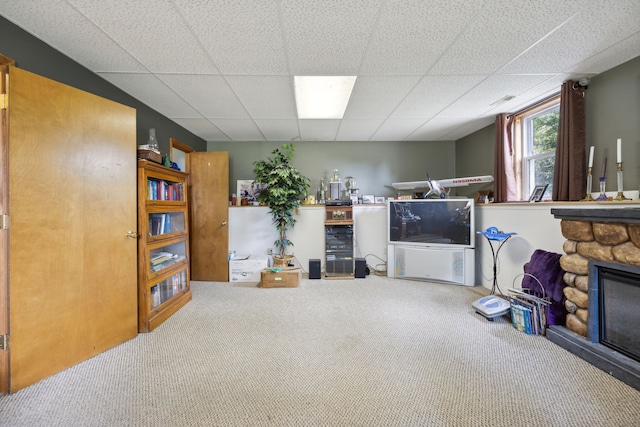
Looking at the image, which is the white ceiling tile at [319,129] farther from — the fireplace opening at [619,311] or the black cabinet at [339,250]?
the fireplace opening at [619,311]

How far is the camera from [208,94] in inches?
101

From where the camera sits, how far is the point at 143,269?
2.16 meters

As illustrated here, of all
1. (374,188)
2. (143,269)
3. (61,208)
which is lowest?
(143,269)

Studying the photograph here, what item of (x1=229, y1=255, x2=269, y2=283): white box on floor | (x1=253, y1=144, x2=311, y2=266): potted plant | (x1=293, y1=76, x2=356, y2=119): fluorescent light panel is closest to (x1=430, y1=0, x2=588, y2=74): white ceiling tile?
(x1=293, y1=76, x2=356, y2=119): fluorescent light panel

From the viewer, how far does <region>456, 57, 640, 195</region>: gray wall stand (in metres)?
1.95

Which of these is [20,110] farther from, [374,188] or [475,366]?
[374,188]

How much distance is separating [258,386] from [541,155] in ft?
12.6

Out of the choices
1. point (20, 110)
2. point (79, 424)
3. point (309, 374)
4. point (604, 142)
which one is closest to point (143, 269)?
point (79, 424)

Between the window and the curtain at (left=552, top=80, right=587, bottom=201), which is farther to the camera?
the window

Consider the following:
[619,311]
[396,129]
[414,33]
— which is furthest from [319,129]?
[619,311]

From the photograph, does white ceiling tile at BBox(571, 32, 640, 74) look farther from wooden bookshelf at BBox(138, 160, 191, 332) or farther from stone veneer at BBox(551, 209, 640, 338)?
wooden bookshelf at BBox(138, 160, 191, 332)

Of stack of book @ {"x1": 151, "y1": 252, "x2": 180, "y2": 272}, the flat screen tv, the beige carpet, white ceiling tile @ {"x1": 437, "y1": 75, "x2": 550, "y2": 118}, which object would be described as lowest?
the beige carpet

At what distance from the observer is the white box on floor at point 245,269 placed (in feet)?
12.0

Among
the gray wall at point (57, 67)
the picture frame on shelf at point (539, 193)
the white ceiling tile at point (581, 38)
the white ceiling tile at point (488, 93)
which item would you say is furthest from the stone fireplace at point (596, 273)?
the gray wall at point (57, 67)
